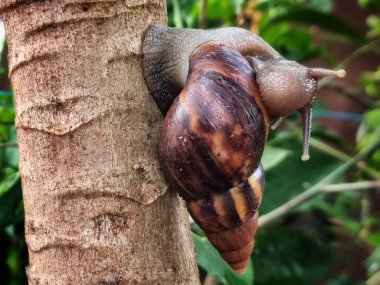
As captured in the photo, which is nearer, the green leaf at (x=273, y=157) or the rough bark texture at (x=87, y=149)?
the rough bark texture at (x=87, y=149)

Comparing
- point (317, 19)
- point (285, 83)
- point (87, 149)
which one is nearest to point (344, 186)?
point (317, 19)

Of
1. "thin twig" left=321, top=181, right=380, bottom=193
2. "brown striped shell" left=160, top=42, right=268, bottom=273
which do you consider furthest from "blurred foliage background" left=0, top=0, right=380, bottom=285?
"brown striped shell" left=160, top=42, right=268, bottom=273

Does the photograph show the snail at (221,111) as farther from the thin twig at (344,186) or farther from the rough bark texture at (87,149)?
the thin twig at (344,186)

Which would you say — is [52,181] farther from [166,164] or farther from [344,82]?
[344,82]

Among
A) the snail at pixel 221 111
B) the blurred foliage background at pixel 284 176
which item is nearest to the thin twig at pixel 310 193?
the blurred foliage background at pixel 284 176

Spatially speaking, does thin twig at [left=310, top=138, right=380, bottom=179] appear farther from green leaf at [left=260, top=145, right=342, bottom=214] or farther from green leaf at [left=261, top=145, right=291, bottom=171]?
green leaf at [left=261, top=145, right=291, bottom=171]
